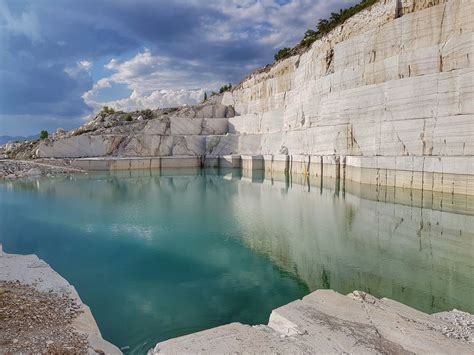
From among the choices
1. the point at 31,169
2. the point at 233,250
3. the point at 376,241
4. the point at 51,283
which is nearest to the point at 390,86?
the point at 376,241

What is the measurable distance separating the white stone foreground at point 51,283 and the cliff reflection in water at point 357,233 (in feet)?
10.3

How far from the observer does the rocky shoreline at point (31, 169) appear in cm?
2302

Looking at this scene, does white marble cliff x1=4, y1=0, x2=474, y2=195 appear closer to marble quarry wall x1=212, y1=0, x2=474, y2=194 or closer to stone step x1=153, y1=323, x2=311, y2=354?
marble quarry wall x1=212, y1=0, x2=474, y2=194

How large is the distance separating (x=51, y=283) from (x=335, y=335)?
374 cm

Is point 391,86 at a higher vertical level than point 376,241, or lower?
higher

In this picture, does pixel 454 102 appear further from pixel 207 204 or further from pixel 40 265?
pixel 40 265

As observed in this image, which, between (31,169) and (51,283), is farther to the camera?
(31,169)

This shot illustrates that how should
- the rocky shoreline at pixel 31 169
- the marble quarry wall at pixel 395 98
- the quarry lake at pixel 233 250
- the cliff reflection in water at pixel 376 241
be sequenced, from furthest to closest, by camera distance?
the rocky shoreline at pixel 31 169 → the marble quarry wall at pixel 395 98 → the cliff reflection in water at pixel 376 241 → the quarry lake at pixel 233 250

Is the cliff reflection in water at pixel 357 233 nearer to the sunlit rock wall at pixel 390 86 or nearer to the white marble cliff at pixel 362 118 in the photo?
the white marble cliff at pixel 362 118

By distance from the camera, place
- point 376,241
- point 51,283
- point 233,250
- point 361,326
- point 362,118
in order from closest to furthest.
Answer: point 361,326
point 51,283
point 233,250
point 376,241
point 362,118

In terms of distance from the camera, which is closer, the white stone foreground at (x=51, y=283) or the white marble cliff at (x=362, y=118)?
the white stone foreground at (x=51, y=283)

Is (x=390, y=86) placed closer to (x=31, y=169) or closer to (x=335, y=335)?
(x=335, y=335)

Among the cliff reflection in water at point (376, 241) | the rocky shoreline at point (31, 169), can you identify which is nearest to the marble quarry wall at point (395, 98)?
the cliff reflection in water at point (376, 241)

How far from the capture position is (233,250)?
748 cm
